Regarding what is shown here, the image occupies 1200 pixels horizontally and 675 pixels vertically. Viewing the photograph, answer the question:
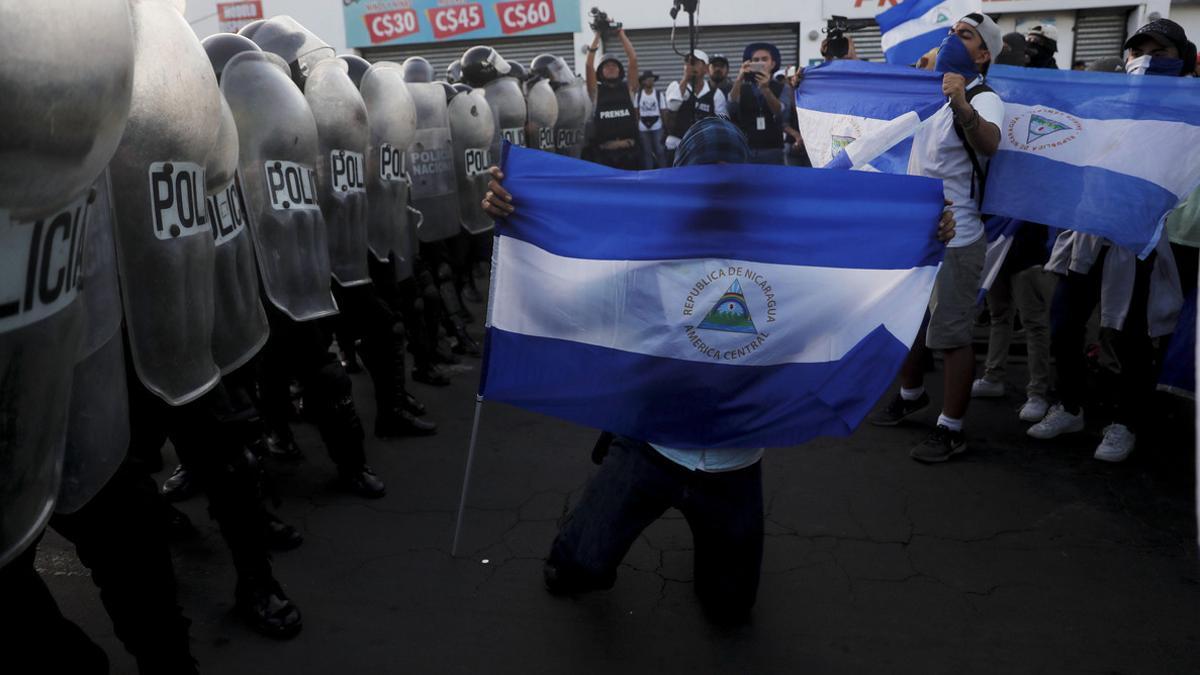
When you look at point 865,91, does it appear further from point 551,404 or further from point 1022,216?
point 551,404

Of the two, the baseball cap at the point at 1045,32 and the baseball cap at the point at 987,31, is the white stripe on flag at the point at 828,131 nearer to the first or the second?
the baseball cap at the point at 987,31

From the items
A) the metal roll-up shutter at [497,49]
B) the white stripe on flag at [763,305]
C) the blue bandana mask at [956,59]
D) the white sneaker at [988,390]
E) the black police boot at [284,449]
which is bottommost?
the white sneaker at [988,390]

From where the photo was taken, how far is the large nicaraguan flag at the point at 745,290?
290cm

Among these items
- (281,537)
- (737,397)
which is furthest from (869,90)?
(281,537)

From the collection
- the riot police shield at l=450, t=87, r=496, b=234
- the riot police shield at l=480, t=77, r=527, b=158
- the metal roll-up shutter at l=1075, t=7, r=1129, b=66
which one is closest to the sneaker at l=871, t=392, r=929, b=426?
the riot police shield at l=450, t=87, r=496, b=234

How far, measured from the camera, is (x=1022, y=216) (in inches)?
168

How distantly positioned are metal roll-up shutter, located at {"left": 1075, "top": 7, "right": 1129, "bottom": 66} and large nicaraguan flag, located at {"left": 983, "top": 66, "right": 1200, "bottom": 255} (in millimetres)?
14545

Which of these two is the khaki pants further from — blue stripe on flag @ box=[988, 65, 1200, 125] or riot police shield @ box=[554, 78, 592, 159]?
riot police shield @ box=[554, 78, 592, 159]

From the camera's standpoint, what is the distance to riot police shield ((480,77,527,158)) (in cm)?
697

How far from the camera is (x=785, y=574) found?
3373 millimetres

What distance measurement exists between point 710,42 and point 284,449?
14.7 meters

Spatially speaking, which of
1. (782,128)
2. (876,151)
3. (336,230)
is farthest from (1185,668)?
(782,128)

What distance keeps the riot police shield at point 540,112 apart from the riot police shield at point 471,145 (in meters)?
1.35

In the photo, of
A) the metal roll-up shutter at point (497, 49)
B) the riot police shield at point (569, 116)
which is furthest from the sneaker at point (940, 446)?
the metal roll-up shutter at point (497, 49)
